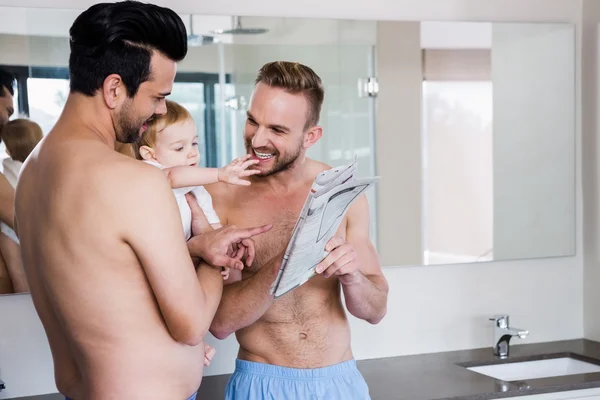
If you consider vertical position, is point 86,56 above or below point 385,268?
above

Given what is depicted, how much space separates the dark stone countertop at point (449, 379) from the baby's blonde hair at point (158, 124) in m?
0.95

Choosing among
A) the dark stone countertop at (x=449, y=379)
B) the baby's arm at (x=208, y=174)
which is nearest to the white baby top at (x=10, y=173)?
the dark stone countertop at (x=449, y=379)

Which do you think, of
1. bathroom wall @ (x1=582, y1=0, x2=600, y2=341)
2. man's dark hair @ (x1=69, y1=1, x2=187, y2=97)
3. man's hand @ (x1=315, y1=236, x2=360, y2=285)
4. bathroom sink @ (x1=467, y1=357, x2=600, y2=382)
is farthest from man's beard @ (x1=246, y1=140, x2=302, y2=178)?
bathroom wall @ (x1=582, y1=0, x2=600, y2=341)

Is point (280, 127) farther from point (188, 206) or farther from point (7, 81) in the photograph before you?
point (7, 81)

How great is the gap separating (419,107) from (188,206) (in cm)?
143

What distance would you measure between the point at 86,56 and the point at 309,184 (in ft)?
3.38

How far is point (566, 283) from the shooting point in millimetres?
3547

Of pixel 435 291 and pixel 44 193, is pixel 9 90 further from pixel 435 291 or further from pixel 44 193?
pixel 435 291

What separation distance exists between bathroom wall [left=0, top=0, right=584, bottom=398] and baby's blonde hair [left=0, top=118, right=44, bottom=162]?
1.54 feet

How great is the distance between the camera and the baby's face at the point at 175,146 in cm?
220

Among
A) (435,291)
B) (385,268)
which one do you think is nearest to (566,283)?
(435,291)

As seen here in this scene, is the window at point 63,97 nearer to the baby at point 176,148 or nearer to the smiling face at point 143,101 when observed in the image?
the baby at point 176,148

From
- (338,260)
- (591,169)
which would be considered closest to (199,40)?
(338,260)

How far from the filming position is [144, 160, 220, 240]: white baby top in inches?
81.4
